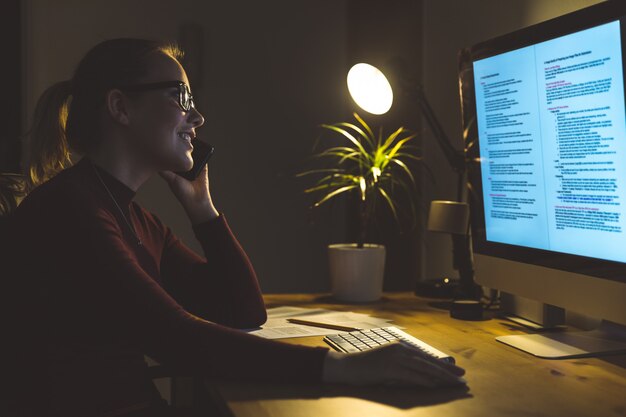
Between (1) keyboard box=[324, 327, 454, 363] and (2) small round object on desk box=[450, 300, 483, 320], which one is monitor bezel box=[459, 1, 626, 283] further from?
(1) keyboard box=[324, 327, 454, 363]

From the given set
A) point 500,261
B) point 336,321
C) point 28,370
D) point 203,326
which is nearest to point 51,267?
point 28,370

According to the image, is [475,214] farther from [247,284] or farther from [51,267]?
[51,267]

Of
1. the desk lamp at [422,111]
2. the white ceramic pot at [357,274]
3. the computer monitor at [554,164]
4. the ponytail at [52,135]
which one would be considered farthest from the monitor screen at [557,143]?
the ponytail at [52,135]

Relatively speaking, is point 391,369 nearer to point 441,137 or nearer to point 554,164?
point 554,164

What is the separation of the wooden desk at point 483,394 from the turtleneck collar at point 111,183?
0.50 metres

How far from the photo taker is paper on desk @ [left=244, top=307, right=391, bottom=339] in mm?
1408

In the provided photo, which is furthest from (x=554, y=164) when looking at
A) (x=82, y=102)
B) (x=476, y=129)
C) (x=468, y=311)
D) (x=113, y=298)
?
(x=82, y=102)

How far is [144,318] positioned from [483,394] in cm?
53

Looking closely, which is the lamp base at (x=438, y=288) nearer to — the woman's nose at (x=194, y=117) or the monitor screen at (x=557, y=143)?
the monitor screen at (x=557, y=143)

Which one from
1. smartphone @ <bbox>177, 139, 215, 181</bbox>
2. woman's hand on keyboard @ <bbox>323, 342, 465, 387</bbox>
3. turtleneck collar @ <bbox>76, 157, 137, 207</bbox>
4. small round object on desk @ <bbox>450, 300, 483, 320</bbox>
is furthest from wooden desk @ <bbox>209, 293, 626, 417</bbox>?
smartphone @ <bbox>177, 139, 215, 181</bbox>

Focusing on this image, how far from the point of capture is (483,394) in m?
0.99

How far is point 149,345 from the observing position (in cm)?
105

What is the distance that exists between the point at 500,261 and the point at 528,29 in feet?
1.63

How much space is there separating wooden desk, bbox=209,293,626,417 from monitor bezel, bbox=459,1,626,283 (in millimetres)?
176
